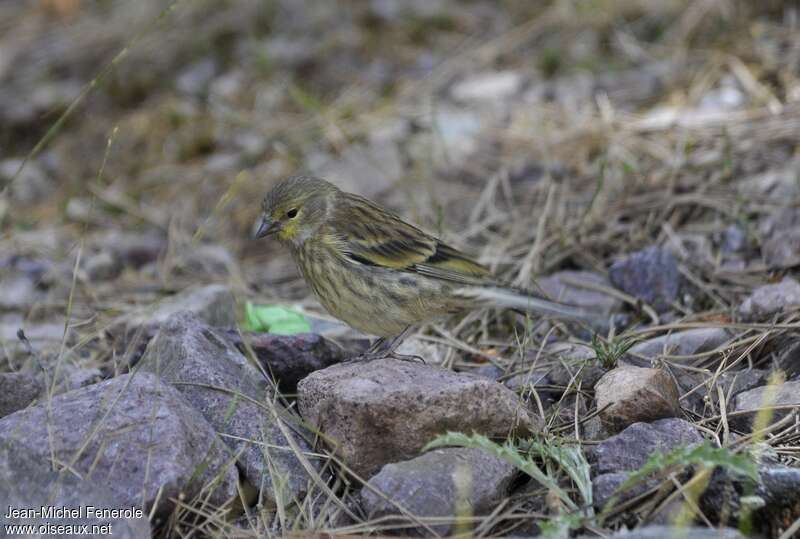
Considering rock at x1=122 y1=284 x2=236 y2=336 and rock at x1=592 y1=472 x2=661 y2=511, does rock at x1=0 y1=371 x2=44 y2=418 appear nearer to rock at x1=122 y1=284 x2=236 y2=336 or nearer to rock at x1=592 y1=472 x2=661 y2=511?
rock at x1=122 y1=284 x2=236 y2=336

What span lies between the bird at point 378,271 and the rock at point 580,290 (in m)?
0.31

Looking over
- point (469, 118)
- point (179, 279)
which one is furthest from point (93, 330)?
point (469, 118)

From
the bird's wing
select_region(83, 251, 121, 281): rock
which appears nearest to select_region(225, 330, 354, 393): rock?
the bird's wing

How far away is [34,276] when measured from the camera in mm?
5996

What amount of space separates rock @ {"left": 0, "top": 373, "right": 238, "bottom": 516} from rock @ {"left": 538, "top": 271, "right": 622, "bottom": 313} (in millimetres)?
2274

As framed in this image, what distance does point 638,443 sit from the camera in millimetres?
3213

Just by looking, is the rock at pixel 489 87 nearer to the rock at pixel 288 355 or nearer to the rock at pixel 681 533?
the rock at pixel 288 355

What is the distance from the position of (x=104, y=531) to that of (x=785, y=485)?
79.2 inches

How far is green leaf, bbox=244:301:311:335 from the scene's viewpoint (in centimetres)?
480

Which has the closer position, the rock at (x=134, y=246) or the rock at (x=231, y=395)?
the rock at (x=231, y=395)

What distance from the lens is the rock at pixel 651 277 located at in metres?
4.82

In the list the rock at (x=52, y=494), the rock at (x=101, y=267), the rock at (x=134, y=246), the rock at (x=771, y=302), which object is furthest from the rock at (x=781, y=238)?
the rock at (x=101, y=267)

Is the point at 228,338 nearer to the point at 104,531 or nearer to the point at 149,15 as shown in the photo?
the point at 104,531

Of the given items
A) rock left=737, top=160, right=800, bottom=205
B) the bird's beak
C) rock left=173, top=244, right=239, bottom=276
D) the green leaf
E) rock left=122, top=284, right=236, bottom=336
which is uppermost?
the bird's beak
